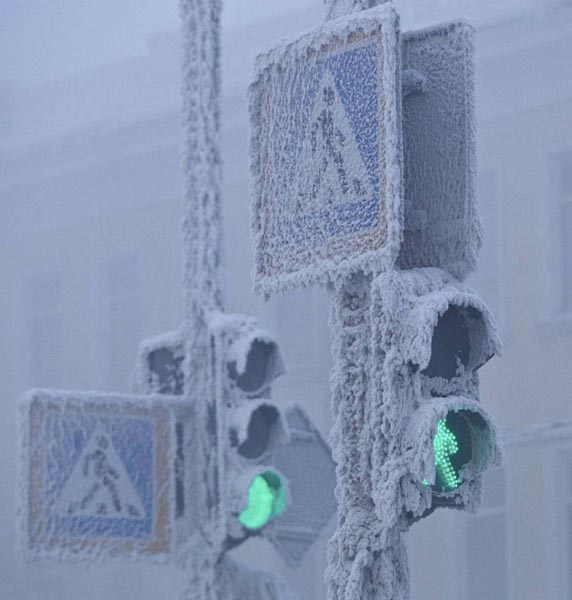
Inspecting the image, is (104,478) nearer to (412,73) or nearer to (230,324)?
(230,324)

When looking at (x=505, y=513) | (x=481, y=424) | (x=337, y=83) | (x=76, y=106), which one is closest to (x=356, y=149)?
(x=337, y=83)

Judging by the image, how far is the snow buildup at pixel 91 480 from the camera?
8672 millimetres

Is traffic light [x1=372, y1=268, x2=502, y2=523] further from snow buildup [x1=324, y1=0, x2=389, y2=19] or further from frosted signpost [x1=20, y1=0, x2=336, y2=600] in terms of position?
frosted signpost [x1=20, y1=0, x2=336, y2=600]

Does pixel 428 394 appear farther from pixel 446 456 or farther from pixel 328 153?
pixel 328 153

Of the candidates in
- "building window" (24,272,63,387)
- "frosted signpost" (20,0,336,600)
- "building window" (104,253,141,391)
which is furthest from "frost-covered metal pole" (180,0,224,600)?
"building window" (24,272,63,387)

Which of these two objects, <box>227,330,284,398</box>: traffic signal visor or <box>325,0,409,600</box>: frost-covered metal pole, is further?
<box>227,330,284,398</box>: traffic signal visor

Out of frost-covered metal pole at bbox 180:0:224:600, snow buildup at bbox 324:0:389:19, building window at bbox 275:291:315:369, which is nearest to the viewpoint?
snow buildup at bbox 324:0:389:19

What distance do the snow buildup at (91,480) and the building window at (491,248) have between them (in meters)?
9.60

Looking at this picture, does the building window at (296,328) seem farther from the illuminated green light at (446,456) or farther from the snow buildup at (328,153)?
the illuminated green light at (446,456)

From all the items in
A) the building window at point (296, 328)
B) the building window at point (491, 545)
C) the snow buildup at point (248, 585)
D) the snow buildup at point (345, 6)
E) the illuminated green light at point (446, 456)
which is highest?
the building window at point (296, 328)

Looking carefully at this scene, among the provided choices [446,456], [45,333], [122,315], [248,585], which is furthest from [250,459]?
[45,333]

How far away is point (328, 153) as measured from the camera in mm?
6199

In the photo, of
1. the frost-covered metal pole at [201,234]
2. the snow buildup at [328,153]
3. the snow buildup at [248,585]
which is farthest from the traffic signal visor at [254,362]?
the snow buildup at [328,153]

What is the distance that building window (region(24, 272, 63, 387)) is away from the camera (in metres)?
23.3
